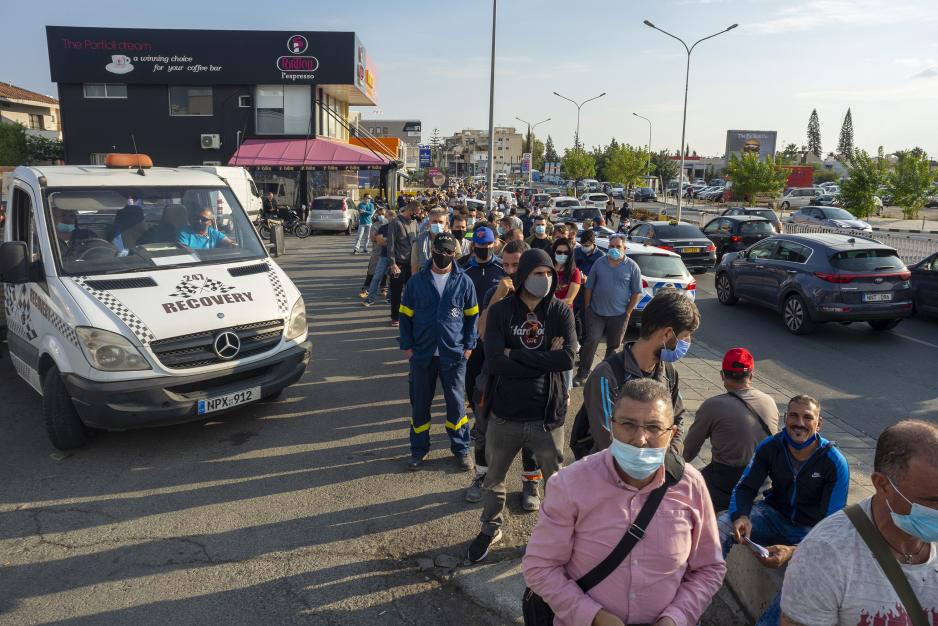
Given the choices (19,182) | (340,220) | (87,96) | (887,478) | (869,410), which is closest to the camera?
(887,478)

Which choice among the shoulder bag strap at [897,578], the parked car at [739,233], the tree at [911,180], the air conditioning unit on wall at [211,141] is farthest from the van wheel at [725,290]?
the air conditioning unit on wall at [211,141]

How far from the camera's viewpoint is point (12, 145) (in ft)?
149

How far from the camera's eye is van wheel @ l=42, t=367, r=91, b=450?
230 inches

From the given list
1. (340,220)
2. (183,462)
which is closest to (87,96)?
(340,220)

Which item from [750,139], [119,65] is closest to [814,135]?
[750,139]

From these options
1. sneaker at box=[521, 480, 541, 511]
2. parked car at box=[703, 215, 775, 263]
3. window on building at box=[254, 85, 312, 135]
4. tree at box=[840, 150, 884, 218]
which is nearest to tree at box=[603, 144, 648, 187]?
tree at box=[840, 150, 884, 218]

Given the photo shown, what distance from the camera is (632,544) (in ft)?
8.10

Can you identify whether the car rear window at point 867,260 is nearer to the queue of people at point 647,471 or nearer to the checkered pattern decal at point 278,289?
the queue of people at point 647,471

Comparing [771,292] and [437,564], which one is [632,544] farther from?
[771,292]

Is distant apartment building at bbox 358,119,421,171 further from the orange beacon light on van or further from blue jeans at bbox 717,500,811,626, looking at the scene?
blue jeans at bbox 717,500,811,626

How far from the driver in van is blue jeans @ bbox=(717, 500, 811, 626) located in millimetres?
5313

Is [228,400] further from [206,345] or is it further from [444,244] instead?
[444,244]

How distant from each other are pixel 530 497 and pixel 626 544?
2742mm

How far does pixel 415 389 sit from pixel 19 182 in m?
4.64
